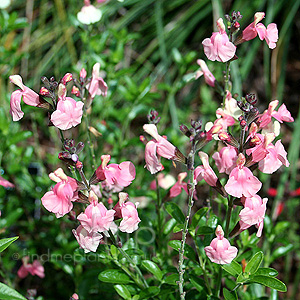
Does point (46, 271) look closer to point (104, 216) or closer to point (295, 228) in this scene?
point (104, 216)

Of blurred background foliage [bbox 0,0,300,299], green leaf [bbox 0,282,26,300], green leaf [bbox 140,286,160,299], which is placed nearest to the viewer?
green leaf [bbox 0,282,26,300]

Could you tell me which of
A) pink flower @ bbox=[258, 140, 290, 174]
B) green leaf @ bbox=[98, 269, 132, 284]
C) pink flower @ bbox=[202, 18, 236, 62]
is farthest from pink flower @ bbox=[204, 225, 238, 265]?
pink flower @ bbox=[202, 18, 236, 62]

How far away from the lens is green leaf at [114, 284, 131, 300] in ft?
3.84

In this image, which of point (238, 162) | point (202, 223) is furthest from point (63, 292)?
point (238, 162)

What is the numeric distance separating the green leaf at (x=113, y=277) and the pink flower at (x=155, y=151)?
344 mm

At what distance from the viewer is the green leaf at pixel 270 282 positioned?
1.00 meters

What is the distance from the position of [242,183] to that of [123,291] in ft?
1.55

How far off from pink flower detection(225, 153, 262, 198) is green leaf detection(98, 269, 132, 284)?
1.40 feet

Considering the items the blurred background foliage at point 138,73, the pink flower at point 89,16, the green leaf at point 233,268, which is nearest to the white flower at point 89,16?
the pink flower at point 89,16

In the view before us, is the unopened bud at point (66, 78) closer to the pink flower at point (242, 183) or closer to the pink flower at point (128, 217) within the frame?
the pink flower at point (128, 217)

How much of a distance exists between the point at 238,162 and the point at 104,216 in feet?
1.11

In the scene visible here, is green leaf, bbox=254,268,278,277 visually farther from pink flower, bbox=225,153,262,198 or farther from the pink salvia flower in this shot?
the pink salvia flower

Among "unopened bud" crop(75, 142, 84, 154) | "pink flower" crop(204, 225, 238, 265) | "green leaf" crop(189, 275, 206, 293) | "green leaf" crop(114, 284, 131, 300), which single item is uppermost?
"unopened bud" crop(75, 142, 84, 154)

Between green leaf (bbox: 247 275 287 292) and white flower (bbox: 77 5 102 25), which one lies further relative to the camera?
white flower (bbox: 77 5 102 25)
